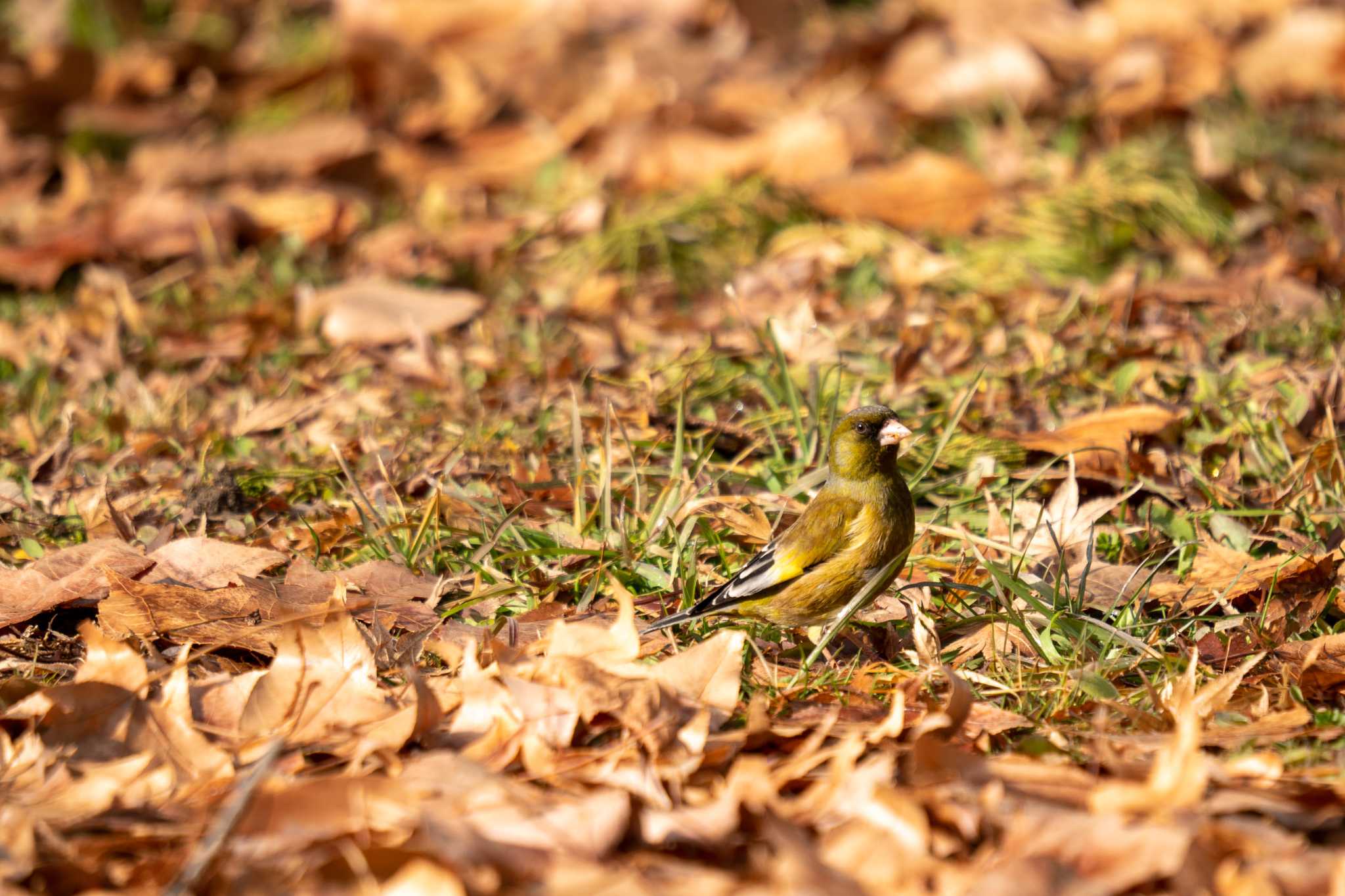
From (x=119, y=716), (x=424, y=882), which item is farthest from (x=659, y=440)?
(x=424, y=882)

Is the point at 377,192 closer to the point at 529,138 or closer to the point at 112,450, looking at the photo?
the point at 529,138

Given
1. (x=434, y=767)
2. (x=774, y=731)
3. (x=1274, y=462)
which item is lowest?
(x=1274, y=462)

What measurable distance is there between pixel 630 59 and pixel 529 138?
0.96m

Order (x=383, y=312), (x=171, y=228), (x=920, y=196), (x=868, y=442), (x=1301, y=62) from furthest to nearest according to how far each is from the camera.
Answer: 1. (x=1301, y=62)
2. (x=171, y=228)
3. (x=920, y=196)
4. (x=383, y=312)
5. (x=868, y=442)

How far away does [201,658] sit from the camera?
Answer: 10.0 feet

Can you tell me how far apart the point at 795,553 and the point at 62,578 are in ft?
5.68

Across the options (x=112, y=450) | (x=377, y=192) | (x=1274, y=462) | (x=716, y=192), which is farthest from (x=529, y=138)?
(x=1274, y=462)

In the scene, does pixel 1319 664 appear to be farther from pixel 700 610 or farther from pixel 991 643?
pixel 700 610

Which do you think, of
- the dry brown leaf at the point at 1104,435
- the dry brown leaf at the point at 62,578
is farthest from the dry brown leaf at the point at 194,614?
the dry brown leaf at the point at 1104,435

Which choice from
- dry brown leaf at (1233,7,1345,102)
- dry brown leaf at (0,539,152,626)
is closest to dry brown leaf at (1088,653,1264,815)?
dry brown leaf at (0,539,152,626)

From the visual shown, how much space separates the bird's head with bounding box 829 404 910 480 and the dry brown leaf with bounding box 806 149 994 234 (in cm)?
287

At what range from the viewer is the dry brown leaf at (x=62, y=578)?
3191mm

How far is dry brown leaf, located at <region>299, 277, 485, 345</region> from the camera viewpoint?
17.4ft

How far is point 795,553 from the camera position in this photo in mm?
3213
